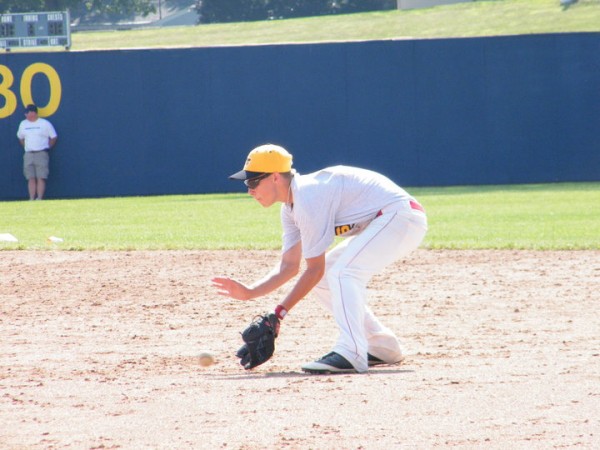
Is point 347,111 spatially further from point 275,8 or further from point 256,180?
point 275,8

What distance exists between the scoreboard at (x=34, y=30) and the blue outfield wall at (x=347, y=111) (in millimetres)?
4527

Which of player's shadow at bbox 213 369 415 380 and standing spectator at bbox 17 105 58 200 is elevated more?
player's shadow at bbox 213 369 415 380

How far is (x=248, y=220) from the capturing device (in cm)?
1578

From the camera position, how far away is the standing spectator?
822 inches

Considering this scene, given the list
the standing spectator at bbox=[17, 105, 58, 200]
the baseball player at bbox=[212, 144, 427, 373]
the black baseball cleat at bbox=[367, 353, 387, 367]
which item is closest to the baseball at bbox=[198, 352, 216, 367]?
the baseball player at bbox=[212, 144, 427, 373]

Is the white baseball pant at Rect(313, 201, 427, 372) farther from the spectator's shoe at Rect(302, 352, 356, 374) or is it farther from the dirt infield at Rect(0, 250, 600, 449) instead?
the dirt infield at Rect(0, 250, 600, 449)

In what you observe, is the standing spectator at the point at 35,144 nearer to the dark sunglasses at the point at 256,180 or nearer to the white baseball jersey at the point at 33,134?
the white baseball jersey at the point at 33,134

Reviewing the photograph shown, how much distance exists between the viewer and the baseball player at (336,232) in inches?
227

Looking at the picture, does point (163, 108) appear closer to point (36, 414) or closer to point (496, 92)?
point (496, 92)

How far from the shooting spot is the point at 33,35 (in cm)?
2583

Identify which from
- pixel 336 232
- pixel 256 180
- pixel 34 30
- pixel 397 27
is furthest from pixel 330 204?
pixel 397 27

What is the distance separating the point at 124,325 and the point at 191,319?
1.78ft

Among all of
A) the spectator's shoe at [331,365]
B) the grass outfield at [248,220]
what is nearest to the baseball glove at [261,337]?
the spectator's shoe at [331,365]

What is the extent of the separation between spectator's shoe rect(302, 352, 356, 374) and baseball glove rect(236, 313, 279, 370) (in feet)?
0.83
